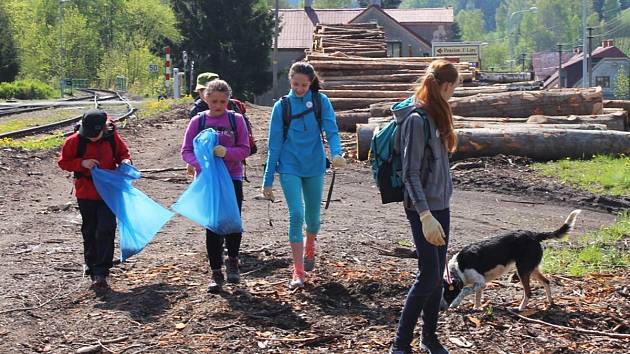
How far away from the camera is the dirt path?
593 cm

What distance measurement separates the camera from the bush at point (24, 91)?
56719mm

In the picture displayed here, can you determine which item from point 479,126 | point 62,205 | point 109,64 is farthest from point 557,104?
point 109,64

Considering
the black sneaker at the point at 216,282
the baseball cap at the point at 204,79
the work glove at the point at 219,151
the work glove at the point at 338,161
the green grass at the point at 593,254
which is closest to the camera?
the black sneaker at the point at 216,282

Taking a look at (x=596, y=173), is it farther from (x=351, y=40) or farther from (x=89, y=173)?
(x=351, y=40)

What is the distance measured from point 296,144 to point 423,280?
6.79ft

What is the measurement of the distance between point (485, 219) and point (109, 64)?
257ft

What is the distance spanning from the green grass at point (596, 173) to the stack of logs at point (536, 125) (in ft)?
1.22

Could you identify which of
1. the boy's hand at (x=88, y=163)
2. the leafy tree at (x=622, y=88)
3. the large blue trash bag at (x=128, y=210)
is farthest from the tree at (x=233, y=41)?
the leafy tree at (x=622, y=88)

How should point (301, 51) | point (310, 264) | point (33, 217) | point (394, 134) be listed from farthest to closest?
point (301, 51)
point (33, 217)
point (310, 264)
point (394, 134)

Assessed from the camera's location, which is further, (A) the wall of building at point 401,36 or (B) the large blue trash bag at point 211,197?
(A) the wall of building at point 401,36

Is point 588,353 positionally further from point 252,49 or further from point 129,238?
point 252,49

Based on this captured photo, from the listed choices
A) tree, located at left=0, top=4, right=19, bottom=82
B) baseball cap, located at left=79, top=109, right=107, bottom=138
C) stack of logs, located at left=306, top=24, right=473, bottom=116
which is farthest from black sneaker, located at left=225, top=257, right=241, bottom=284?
tree, located at left=0, top=4, right=19, bottom=82

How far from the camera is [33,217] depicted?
37.4 ft

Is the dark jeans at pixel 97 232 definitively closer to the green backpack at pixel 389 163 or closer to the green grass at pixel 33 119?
A: the green backpack at pixel 389 163
